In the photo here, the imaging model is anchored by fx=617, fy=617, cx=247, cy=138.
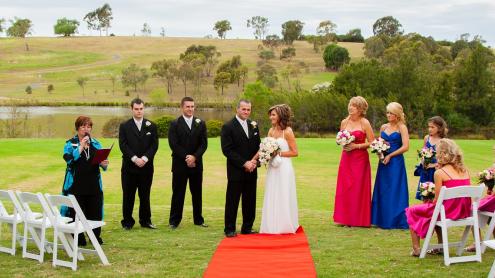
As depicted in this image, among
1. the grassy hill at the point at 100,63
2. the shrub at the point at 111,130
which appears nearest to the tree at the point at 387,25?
the grassy hill at the point at 100,63

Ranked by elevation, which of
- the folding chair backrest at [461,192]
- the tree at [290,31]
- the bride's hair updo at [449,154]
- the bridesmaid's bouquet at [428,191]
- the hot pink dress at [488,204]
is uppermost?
the tree at [290,31]

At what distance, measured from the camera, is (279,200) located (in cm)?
1070

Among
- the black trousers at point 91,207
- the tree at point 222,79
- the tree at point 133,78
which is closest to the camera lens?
the black trousers at point 91,207

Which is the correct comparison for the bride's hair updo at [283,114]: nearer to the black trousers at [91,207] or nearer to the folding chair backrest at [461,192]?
the black trousers at [91,207]

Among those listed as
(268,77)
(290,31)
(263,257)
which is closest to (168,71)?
(268,77)

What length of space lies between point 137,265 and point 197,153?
362 centimetres

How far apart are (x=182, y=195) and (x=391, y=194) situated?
3.86 meters

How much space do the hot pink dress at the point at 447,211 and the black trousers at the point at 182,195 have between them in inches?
175

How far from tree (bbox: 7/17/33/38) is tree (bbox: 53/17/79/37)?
8582mm

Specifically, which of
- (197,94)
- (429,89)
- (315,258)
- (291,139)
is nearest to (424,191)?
(315,258)

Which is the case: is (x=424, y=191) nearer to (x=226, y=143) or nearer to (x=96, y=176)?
(x=226, y=143)

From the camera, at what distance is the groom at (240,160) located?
10422mm

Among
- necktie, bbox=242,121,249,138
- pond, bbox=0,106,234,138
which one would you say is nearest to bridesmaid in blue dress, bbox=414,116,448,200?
necktie, bbox=242,121,249,138

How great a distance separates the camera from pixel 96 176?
977cm
